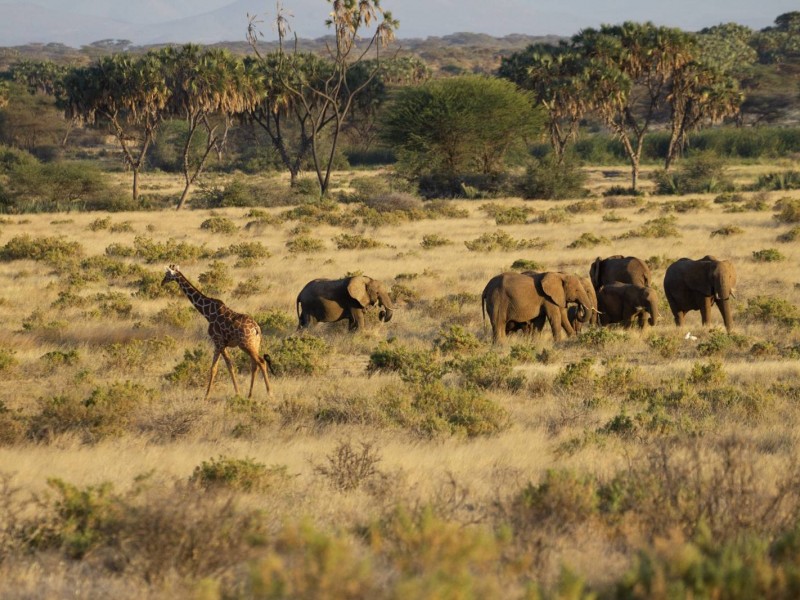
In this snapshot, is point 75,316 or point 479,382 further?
point 75,316

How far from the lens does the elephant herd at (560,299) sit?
14.8 meters

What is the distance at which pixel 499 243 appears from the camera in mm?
26312

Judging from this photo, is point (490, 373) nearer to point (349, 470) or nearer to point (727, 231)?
point (349, 470)

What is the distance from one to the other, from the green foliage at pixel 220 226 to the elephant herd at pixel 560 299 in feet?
49.2

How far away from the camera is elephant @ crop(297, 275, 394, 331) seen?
15422mm

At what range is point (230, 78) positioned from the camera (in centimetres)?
4422

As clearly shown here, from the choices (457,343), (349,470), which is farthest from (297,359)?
(349,470)

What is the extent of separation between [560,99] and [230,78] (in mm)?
17777

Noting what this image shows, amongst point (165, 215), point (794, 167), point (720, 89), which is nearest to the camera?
point (165, 215)

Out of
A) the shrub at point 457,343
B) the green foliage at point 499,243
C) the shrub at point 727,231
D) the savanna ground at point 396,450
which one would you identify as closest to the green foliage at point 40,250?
the savanna ground at point 396,450

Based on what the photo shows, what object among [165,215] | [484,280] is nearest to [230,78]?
[165,215]

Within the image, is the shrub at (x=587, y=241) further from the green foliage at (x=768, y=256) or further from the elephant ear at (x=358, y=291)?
the elephant ear at (x=358, y=291)

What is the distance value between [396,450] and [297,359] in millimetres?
4347

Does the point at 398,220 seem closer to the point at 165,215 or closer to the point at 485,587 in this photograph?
the point at 165,215
